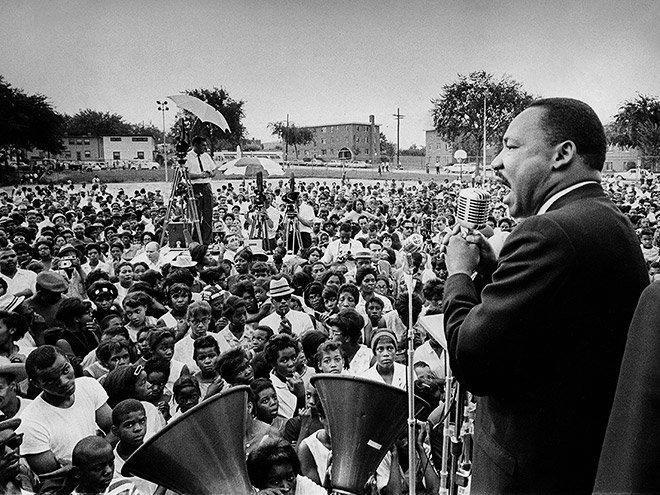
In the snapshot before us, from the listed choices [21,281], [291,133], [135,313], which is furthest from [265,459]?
[291,133]

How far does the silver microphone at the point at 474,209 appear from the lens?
6.25ft

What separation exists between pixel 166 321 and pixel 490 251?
4958mm

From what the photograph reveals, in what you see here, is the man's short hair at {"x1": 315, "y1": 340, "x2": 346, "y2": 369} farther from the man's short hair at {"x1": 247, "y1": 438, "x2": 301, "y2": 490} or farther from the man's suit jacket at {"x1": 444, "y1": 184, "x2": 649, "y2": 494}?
the man's suit jacket at {"x1": 444, "y1": 184, "x2": 649, "y2": 494}

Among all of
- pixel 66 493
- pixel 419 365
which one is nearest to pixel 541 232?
pixel 66 493

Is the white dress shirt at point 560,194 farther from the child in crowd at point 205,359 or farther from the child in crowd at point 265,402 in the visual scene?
the child in crowd at point 205,359

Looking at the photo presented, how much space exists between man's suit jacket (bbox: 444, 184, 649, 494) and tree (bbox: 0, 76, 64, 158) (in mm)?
36343

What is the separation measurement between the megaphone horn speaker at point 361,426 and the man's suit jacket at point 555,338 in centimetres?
91

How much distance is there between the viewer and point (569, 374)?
4.76 feet

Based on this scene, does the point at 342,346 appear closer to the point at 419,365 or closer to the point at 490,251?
the point at 419,365

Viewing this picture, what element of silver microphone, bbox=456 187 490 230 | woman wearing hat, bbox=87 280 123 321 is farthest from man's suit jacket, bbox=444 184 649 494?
woman wearing hat, bbox=87 280 123 321

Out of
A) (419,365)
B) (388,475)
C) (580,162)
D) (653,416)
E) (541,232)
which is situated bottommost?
(388,475)

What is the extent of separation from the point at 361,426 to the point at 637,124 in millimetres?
47293

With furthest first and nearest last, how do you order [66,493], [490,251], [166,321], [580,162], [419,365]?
1. [166,321]
2. [419,365]
3. [66,493]
4. [490,251]
5. [580,162]

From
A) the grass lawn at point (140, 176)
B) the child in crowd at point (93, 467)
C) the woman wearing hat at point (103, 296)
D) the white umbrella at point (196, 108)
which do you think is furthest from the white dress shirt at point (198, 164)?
the grass lawn at point (140, 176)
